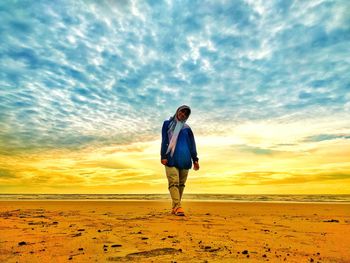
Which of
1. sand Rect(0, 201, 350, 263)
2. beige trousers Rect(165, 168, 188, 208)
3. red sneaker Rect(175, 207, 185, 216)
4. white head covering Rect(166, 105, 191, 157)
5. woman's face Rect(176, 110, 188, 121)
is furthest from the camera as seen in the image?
woman's face Rect(176, 110, 188, 121)

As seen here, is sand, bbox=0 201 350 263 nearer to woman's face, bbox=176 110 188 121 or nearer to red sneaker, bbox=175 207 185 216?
red sneaker, bbox=175 207 185 216

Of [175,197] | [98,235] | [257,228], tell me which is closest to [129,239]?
[98,235]

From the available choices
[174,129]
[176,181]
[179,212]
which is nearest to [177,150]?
[174,129]

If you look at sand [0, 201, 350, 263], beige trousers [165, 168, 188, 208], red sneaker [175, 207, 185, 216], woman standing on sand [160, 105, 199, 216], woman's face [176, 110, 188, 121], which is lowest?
sand [0, 201, 350, 263]

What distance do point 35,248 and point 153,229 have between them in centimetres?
198

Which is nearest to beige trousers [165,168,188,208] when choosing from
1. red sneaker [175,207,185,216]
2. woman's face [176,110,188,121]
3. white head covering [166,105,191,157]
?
red sneaker [175,207,185,216]

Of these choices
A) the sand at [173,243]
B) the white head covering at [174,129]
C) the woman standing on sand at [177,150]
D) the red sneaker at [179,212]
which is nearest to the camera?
the sand at [173,243]

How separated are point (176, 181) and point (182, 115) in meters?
1.69

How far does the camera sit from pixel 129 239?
175 inches

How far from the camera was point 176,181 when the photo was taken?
803 cm

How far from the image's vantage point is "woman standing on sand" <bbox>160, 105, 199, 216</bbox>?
8.06 meters

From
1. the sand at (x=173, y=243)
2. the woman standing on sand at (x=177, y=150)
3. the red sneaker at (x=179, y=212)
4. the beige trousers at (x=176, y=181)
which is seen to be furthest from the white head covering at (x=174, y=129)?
the sand at (x=173, y=243)

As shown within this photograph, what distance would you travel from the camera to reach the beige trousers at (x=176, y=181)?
7.82 m

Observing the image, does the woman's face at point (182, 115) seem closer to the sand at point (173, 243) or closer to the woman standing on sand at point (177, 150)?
the woman standing on sand at point (177, 150)
